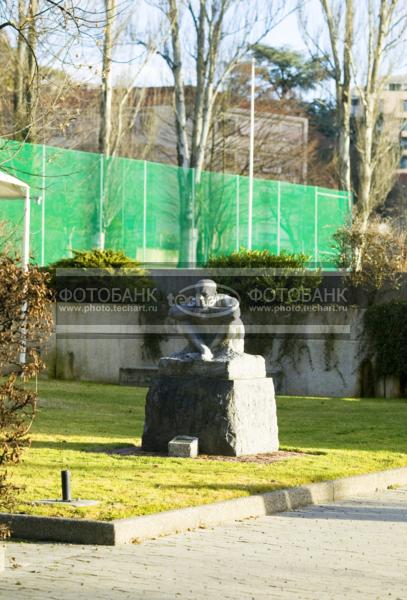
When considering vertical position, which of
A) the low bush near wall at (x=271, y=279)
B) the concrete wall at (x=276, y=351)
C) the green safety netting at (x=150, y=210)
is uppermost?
the green safety netting at (x=150, y=210)

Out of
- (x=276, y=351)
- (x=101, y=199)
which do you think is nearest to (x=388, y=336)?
(x=276, y=351)

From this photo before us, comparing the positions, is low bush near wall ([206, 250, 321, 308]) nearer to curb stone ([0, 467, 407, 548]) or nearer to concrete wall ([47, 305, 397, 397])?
concrete wall ([47, 305, 397, 397])

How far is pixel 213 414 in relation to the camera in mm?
12578

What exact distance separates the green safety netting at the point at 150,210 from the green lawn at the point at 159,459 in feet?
25.3

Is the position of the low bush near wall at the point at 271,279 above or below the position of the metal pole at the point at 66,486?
above

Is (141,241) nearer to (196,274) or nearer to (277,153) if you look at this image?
(196,274)

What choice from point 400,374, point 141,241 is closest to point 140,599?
point 400,374

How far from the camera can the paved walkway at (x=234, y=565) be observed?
723 cm

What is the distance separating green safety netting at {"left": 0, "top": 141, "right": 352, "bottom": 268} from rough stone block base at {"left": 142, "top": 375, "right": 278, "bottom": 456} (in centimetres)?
1173

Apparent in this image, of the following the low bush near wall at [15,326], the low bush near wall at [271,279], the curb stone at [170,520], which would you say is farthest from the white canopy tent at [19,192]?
the low bush near wall at [15,326]

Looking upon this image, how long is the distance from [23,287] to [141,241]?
2467 centimetres

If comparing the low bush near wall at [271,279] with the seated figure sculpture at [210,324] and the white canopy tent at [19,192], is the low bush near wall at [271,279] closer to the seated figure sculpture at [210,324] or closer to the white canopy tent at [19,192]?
the white canopy tent at [19,192]

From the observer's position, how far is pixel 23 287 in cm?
760

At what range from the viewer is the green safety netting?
2827cm
